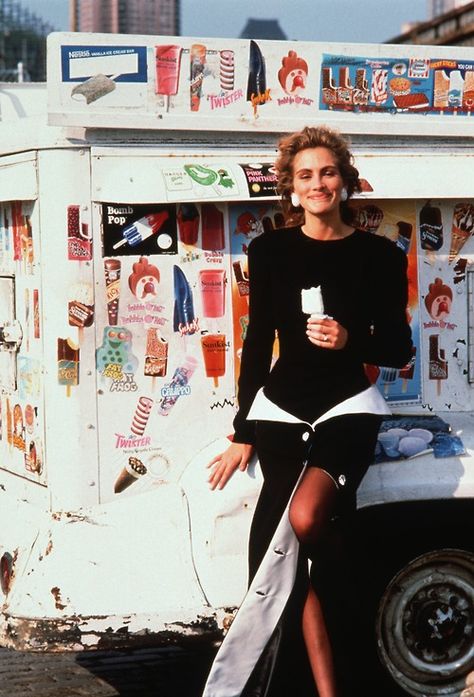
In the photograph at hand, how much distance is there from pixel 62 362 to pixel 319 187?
3.82 ft

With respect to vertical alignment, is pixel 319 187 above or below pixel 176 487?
above

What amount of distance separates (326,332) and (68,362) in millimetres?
1071

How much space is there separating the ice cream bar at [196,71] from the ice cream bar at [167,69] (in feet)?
0.19

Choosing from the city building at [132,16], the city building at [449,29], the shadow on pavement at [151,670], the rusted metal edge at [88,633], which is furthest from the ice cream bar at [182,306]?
the city building at [132,16]

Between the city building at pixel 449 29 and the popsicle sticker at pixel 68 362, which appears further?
the city building at pixel 449 29

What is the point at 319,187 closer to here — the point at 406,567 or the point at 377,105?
the point at 377,105

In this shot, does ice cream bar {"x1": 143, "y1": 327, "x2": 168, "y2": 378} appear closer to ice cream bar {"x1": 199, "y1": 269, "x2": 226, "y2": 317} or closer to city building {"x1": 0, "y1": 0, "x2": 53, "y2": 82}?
ice cream bar {"x1": 199, "y1": 269, "x2": 226, "y2": 317}

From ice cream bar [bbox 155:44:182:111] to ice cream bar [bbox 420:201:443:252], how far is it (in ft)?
3.64

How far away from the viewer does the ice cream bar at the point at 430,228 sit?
5391 millimetres

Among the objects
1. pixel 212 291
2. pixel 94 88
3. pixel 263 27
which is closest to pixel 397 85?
pixel 212 291

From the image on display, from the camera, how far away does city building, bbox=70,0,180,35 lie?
334 feet

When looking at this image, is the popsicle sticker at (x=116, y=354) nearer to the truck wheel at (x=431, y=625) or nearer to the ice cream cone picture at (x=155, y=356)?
the ice cream cone picture at (x=155, y=356)

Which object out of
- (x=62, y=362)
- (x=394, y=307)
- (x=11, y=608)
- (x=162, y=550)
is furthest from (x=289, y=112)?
(x=11, y=608)

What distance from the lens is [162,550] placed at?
5.04 metres
